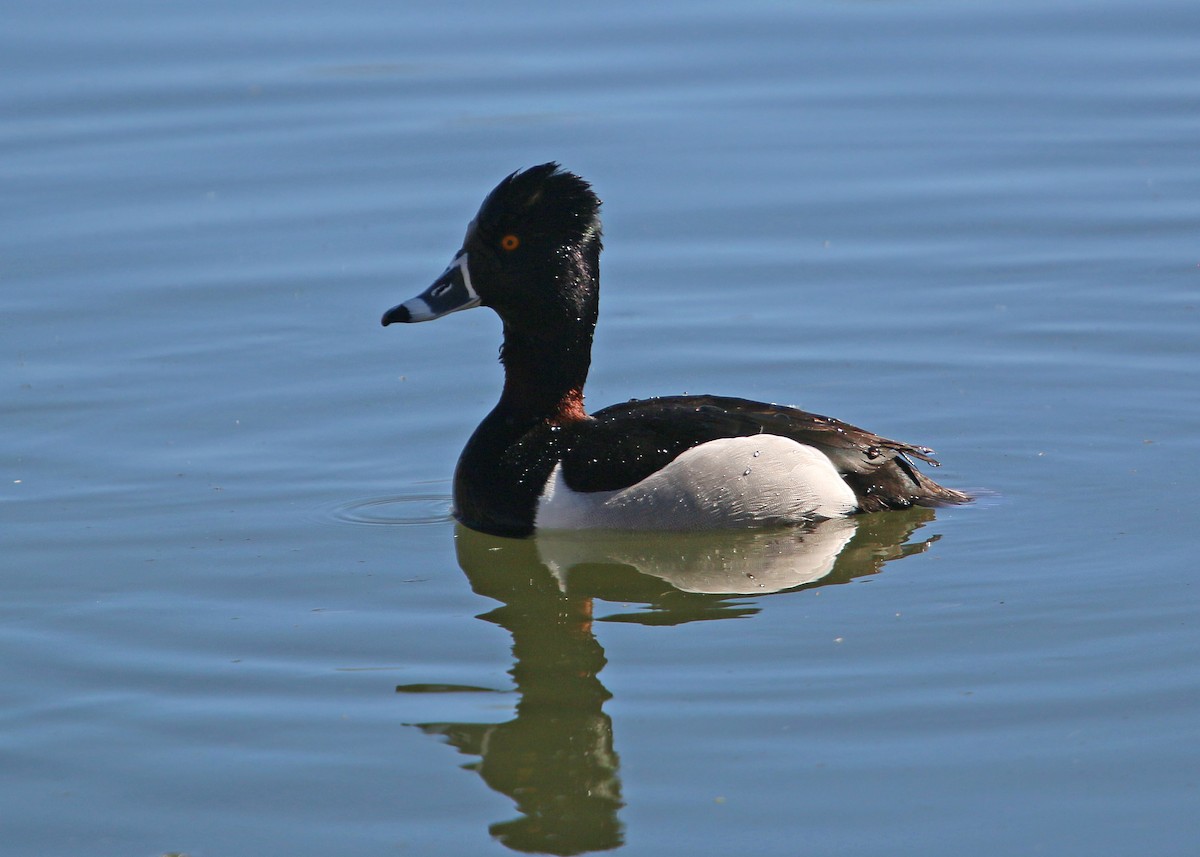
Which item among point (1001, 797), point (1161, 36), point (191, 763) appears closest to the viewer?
point (1001, 797)

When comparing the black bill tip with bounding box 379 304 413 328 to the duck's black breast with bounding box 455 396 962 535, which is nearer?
the duck's black breast with bounding box 455 396 962 535

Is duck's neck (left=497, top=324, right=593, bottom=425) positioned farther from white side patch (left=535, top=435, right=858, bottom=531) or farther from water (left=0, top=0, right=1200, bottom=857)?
water (left=0, top=0, right=1200, bottom=857)

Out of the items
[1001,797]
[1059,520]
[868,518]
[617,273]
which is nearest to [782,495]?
[868,518]

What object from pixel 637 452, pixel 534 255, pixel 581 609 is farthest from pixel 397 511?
pixel 581 609

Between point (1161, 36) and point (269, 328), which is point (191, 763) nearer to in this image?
point (269, 328)

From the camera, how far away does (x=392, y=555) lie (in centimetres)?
796

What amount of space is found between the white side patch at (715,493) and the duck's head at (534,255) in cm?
77

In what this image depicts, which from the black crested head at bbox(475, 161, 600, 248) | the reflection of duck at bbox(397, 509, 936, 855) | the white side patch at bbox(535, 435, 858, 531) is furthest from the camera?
the black crested head at bbox(475, 161, 600, 248)

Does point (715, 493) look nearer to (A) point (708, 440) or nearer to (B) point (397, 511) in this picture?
(A) point (708, 440)

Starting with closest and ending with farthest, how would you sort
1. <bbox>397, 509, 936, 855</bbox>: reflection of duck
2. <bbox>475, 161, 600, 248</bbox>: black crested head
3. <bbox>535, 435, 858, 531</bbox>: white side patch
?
<bbox>397, 509, 936, 855</bbox>: reflection of duck < <bbox>535, 435, 858, 531</bbox>: white side patch < <bbox>475, 161, 600, 248</bbox>: black crested head

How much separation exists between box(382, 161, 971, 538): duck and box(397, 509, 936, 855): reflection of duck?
4.5 inches

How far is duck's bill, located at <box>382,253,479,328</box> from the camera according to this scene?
8.48 meters

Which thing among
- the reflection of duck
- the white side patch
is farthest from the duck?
the reflection of duck

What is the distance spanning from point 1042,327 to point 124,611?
17.3 feet
